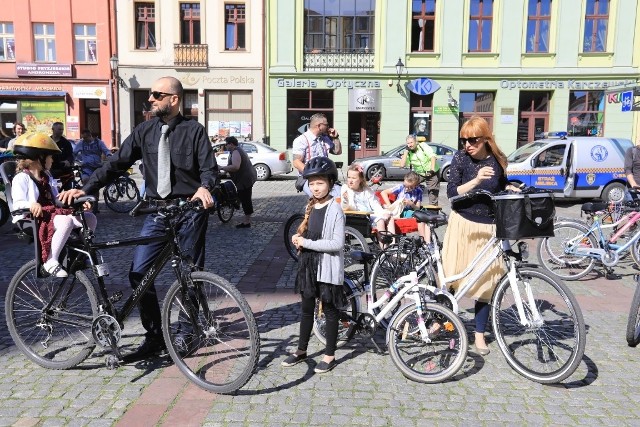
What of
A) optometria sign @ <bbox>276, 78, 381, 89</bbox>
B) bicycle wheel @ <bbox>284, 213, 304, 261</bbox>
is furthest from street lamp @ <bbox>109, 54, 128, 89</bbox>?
bicycle wheel @ <bbox>284, 213, 304, 261</bbox>

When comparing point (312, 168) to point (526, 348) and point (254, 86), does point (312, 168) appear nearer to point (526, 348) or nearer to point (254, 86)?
point (526, 348)

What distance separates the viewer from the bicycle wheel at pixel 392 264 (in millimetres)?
4391

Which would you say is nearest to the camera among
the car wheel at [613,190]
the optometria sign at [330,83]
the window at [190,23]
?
the car wheel at [613,190]

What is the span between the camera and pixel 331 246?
3.69 metres

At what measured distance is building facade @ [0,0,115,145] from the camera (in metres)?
25.5

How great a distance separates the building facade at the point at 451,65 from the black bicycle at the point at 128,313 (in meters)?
21.3

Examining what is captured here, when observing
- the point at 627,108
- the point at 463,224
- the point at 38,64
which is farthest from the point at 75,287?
the point at 38,64

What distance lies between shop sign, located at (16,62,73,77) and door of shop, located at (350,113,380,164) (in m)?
13.5

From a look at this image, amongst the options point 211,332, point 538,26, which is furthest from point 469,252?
point 538,26

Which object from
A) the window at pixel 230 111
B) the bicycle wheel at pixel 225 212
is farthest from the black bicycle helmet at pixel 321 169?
the window at pixel 230 111

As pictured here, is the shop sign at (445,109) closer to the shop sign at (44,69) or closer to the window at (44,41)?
the shop sign at (44,69)

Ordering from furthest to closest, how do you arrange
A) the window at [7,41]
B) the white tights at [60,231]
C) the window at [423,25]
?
the window at [7,41]
the window at [423,25]
the white tights at [60,231]

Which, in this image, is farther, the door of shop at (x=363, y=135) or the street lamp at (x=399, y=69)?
the door of shop at (x=363, y=135)

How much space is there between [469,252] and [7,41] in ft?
92.1
